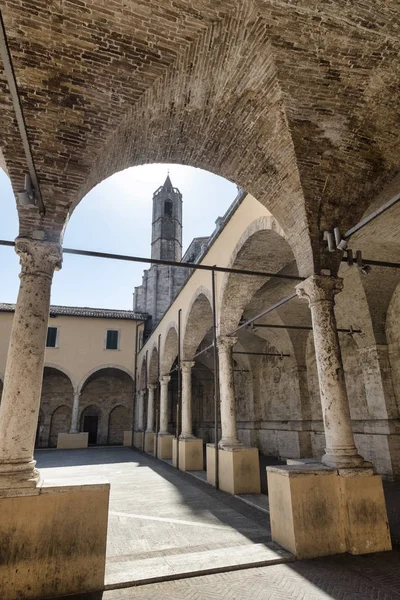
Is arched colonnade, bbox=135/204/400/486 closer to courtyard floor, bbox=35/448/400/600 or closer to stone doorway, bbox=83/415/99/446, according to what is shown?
courtyard floor, bbox=35/448/400/600

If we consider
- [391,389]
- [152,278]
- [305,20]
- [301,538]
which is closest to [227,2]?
[305,20]

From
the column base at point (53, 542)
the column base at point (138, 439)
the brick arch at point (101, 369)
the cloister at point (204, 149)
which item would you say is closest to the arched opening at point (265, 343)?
the cloister at point (204, 149)

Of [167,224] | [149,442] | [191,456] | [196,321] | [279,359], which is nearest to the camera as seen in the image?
[191,456]

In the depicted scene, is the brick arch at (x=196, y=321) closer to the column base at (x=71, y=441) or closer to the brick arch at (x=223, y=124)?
the brick arch at (x=223, y=124)

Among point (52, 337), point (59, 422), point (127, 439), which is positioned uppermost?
point (52, 337)

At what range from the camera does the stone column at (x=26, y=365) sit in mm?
3764

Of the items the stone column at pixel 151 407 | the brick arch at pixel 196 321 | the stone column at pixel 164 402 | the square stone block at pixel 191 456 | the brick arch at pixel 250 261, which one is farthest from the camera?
the stone column at pixel 151 407

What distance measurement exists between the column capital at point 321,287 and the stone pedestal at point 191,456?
27.6 ft

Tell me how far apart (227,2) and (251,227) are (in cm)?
414

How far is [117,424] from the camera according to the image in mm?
25891

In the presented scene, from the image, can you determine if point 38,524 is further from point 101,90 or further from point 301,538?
point 101,90

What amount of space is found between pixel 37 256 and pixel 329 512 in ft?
15.5

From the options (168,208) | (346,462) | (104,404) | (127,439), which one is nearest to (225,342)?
(346,462)

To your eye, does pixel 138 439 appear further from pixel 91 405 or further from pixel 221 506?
pixel 221 506
